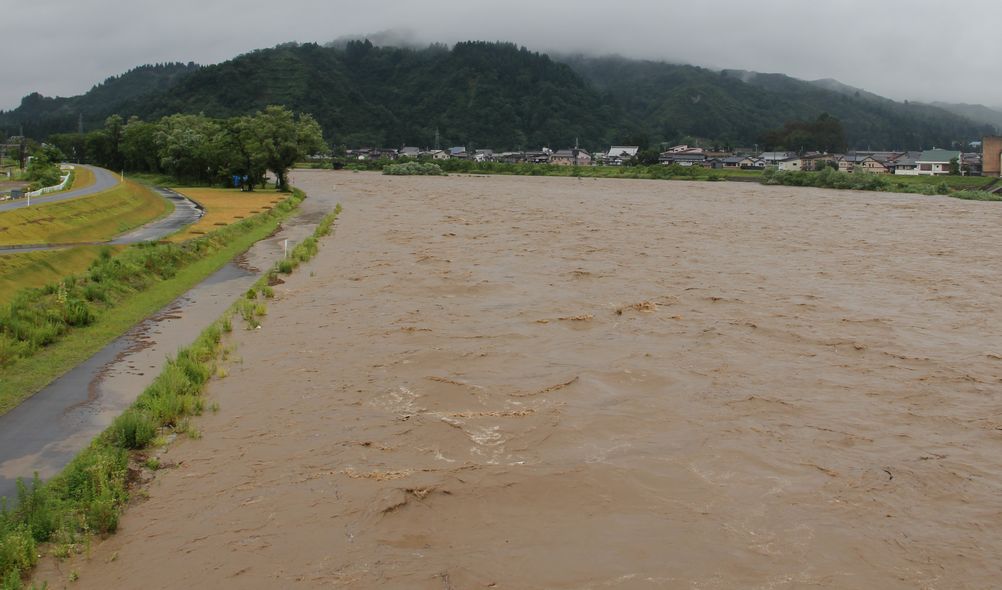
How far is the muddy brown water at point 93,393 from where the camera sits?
8664mm

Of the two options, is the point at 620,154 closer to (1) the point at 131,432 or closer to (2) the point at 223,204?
(2) the point at 223,204

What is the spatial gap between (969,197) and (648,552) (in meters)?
55.9

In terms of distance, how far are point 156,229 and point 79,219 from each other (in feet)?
9.68

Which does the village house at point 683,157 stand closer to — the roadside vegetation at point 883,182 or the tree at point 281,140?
the roadside vegetation at point 883,182

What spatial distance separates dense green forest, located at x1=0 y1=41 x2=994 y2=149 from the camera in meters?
147

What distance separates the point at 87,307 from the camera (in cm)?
1488

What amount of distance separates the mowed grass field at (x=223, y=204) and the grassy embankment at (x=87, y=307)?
458cm

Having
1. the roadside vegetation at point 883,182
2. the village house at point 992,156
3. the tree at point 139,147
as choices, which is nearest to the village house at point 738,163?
the village house at point 992,156

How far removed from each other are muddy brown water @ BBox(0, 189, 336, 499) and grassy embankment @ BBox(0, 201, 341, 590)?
31cm

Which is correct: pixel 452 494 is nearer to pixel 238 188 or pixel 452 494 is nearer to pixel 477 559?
pixel 477 559

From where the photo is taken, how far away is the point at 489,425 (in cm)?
995

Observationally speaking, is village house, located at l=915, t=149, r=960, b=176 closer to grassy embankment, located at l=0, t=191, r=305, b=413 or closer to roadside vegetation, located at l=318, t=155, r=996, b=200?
roadside vegetation, located at l=318, t=155, r=996, b=200

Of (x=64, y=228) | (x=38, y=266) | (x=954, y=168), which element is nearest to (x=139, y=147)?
(x=64, y=228)

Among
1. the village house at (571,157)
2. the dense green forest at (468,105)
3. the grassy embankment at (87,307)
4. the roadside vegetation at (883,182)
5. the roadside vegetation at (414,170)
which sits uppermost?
the dense green forest at (468,105)
